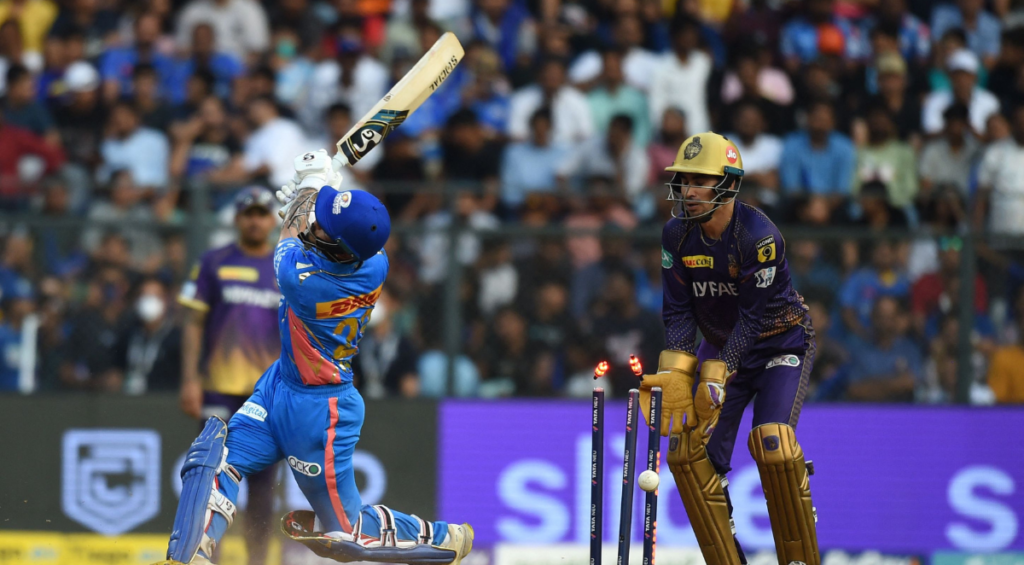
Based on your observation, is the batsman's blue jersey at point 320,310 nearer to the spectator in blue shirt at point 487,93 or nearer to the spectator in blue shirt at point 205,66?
the spectator in blue shirt at point 487,93

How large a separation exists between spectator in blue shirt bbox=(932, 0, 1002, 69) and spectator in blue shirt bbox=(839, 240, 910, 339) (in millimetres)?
4425

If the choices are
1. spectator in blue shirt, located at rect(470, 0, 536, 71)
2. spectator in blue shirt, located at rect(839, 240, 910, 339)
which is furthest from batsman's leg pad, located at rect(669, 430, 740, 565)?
spectator in blue shirt, located at rect(470, 0, 536, 71)

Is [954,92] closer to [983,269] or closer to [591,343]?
[983,269]

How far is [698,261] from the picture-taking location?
671 centimetres

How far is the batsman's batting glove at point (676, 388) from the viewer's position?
6.62m

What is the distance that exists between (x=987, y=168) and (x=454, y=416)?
4.99m

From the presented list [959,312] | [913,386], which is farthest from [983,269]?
[913,386]

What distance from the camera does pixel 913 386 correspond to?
10047 millimetres

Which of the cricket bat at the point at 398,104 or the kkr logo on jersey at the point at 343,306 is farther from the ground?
the cricket bat at the point at 398,104

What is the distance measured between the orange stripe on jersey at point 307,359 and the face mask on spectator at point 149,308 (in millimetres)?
4053

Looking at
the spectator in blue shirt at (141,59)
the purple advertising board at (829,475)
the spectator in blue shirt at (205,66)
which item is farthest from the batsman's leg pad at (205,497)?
the spectator in blue shirt at (141,59)

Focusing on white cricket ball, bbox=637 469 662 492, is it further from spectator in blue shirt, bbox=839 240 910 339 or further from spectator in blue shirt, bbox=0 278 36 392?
spectator in blue shirt, bbox=0 278 36 392

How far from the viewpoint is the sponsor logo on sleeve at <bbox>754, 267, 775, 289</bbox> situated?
6.56 m

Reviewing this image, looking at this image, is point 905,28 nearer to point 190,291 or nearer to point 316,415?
point 190,291
